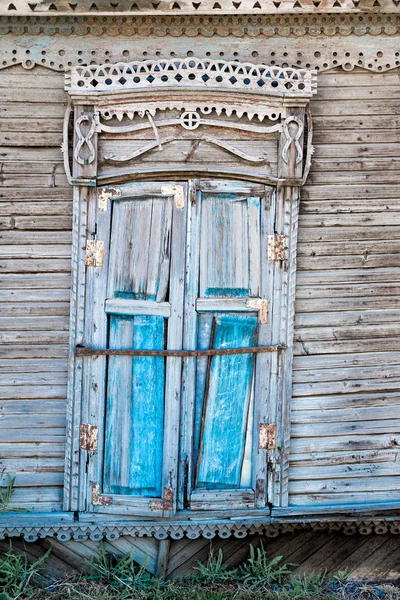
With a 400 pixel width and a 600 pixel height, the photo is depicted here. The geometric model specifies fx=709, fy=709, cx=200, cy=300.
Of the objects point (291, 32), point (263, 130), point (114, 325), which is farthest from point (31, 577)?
point (291, 32)

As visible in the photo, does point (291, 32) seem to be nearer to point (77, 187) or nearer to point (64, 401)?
point (77, 187)

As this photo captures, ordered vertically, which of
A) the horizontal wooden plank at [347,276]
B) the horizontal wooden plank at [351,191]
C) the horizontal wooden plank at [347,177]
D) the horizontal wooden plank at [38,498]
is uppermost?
the horizontal wooden plank at [347,177]

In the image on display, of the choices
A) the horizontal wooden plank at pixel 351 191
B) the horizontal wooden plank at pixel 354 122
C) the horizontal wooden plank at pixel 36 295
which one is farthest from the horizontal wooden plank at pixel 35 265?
the horizontal wooden plank at pixel 354 122

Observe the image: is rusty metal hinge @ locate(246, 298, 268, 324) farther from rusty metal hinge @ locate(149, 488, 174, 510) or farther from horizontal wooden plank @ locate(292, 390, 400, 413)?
rusty metal hinge @ locate(149, 488, 174, 510)

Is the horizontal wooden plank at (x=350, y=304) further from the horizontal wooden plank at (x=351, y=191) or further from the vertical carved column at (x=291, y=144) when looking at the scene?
the vertical carved column at (x=291, y=144)

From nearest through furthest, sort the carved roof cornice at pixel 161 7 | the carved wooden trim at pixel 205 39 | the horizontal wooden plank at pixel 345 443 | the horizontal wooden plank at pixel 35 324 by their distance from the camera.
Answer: the carved roof cornice at pixel 161 7
the carved wooden trim at pixel 205 39
the horizontal wooden plank at pixel 35 324
the horizontal wooden plank at pixel 345 443

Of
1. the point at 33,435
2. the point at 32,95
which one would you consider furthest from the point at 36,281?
the point at 32,95

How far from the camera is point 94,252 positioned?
4203mm

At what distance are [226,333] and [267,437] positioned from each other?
2.23ft

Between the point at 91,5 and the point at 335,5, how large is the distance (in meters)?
1.41

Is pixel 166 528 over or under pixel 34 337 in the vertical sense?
under

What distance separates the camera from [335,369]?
437cm

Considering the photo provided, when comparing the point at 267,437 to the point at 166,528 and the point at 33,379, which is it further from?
the point at 33,379

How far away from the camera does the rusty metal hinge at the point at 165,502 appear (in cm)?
427
